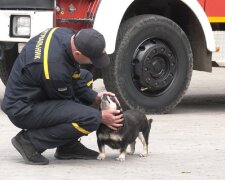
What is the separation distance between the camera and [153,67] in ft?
35.8

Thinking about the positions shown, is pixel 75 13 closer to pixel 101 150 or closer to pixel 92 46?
pixel 101 150

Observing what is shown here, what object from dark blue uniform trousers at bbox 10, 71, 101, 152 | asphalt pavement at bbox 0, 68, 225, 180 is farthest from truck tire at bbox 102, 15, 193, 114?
dark blue uniform trousers at bbox 10, 71, 101, 152


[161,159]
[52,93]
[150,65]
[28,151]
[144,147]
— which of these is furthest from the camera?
[150,65]

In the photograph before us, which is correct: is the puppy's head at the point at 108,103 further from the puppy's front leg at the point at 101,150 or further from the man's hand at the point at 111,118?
the puppy's front leg at the point at 101,150

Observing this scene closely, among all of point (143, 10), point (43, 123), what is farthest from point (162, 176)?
point (143, 10)

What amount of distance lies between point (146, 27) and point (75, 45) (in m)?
3.50

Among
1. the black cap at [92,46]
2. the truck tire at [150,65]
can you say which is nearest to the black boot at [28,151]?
the black cap at [92,46]

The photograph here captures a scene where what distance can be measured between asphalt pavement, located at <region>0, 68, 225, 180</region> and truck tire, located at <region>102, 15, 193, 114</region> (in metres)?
0.23

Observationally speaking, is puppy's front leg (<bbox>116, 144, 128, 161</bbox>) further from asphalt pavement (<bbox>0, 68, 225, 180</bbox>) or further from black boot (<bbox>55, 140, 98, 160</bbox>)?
black boot (<bbox>55, 140, 98, 160</bbox>)

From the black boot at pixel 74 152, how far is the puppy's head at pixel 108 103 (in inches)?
17.0

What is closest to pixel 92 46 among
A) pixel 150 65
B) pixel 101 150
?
pixel 101 150

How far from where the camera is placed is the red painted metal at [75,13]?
10602 millimetres

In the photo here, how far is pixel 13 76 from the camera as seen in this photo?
7.82 metres

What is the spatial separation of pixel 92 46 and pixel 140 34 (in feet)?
11.3
